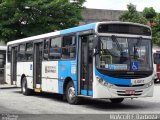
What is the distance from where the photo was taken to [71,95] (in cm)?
1736

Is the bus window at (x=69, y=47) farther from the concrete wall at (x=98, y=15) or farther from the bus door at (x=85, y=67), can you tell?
the concrete wall at (x=98, y=15)

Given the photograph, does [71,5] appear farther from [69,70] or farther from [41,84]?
[69,70]

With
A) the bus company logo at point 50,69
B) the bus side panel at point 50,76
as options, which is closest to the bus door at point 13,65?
the bus side panel at point 50,76

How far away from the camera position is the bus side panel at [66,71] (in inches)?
665

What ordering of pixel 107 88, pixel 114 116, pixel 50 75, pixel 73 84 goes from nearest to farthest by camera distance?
pixel 114 116 → pixel 107 88 → pixel 73 84 → pixel 50 75

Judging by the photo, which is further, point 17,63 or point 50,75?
point 17,63

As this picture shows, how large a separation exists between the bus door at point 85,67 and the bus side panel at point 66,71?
0.40m

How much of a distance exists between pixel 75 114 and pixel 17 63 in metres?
10.3

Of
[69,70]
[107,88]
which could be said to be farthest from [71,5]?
[107,88]

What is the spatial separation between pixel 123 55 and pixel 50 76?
4718 millimetres

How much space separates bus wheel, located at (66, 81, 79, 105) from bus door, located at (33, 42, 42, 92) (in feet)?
10.9

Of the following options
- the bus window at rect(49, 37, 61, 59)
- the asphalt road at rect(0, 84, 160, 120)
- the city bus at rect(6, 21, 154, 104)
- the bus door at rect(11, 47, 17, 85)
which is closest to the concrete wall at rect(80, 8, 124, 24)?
the bus door at rect(11, 47, 17, 85)

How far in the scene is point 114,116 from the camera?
13625 mm

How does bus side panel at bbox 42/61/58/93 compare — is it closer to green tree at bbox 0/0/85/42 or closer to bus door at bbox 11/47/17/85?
bus door at bbox 11/47/17/85
